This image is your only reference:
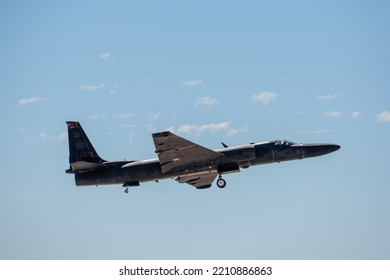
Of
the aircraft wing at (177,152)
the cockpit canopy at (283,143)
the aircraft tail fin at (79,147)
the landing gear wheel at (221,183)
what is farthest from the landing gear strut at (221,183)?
the aircraft tail fin at (79,147)

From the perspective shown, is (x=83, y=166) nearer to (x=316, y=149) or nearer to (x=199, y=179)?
(x=199, y=179)

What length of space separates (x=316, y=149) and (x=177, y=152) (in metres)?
10.4

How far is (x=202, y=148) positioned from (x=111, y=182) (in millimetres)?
7525

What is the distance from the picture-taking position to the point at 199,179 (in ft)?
183

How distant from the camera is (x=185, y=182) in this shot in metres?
55.2

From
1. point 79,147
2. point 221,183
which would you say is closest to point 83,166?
point 79,147

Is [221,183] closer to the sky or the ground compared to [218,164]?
closer to the ground

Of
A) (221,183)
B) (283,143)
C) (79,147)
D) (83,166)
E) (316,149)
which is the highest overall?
(79,147)

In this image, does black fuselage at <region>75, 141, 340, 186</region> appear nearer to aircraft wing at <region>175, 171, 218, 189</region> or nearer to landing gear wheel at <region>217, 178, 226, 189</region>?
landing gear wheel at <region>217, 178, 226, 189</region>

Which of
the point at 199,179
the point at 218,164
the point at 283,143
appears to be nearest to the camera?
the point at 218,164

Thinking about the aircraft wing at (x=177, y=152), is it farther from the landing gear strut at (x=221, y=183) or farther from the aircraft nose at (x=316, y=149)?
the aircraft nose at (x=316, y=149)

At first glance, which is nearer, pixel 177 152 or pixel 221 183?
pixel 177 152
